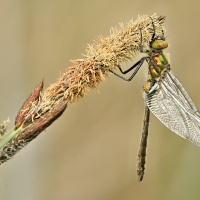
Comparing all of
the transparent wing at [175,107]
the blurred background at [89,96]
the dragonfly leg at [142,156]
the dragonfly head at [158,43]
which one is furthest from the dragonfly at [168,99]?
the blurred background at [89,96]

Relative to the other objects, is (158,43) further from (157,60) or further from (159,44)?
(157,60)

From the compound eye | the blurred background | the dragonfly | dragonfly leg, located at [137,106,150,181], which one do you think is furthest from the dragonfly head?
the blurred background

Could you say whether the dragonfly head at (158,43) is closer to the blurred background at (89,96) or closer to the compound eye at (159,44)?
the compound eye at (159,44)

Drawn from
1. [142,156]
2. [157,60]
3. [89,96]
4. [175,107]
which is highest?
[89,96]

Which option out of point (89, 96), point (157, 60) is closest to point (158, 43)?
point (157, 60)

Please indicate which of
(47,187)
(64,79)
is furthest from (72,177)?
(64,79)

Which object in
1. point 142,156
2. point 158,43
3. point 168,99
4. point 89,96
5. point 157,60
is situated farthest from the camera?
point 89,96
